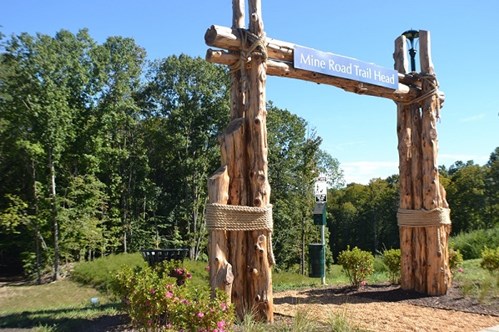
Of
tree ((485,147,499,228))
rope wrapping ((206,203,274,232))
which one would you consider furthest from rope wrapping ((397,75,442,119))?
tree ((485,147,499,228))

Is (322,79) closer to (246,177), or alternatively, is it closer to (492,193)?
(246,177)

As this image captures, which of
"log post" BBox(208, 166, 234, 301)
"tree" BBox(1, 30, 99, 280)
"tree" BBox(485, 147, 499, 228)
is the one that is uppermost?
"tree" BBox(1, 30, 99, 280)

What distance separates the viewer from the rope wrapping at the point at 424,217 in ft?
24.8

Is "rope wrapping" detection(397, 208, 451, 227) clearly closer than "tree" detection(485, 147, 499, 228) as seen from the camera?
Yes

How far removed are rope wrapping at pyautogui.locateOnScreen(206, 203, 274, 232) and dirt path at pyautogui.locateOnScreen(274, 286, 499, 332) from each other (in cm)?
105

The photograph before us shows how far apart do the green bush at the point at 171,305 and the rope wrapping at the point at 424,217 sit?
14.6ft

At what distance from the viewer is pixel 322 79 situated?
674 cm

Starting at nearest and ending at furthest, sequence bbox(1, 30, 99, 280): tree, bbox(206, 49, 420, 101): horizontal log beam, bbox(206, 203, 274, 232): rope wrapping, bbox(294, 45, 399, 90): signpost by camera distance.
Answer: bbox(206, 203, 274, 232): rope wrapping < bbox(206, 49, 420, 101): horizontal log beam < bbox(294, 45, 399, 90): signpost < bbox(1, 30, 99, 280): tree

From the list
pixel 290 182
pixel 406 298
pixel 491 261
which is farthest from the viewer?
pixel 290 182

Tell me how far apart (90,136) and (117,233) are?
242 inches

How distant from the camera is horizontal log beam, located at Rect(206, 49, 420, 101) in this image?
5641mm

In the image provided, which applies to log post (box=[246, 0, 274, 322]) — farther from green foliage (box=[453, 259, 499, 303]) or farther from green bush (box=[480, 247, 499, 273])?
green bush (box=[480, 247, 499, 273])

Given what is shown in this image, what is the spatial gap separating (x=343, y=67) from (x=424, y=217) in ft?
9.26

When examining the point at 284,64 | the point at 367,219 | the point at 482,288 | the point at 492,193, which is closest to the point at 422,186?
the point at 482,288
